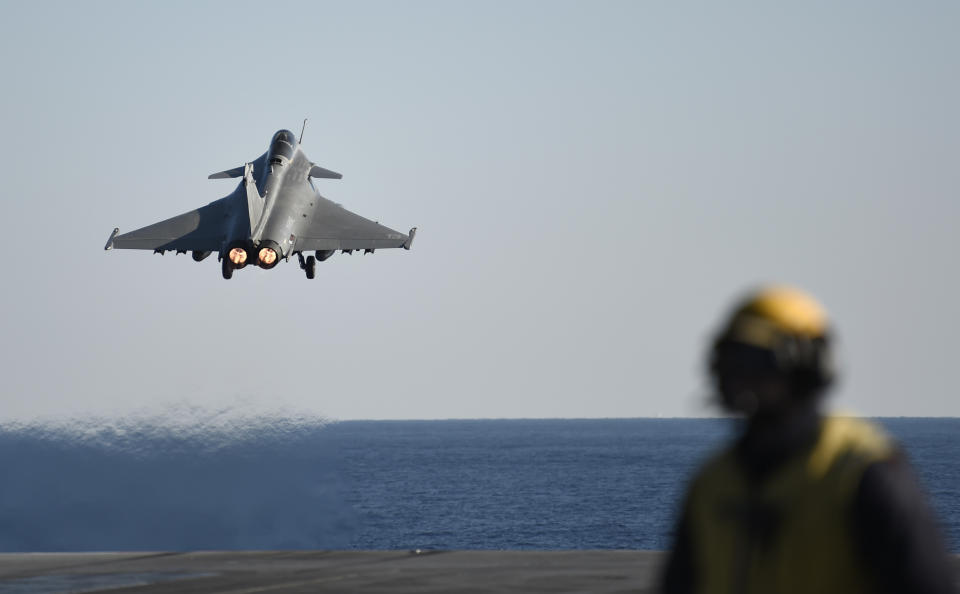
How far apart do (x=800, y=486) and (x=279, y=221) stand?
152ft

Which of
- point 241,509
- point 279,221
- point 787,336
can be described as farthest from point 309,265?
point 241,509

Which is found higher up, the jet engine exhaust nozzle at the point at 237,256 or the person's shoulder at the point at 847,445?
the jet engine exhaust nozzle at the point at 237,256

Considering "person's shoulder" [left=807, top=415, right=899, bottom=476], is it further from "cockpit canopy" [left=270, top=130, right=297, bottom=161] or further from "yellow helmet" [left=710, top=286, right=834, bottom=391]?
"cockpit canopy" [left=270, top=130, right=297, bottom=161]

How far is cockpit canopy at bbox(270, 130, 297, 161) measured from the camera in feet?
185

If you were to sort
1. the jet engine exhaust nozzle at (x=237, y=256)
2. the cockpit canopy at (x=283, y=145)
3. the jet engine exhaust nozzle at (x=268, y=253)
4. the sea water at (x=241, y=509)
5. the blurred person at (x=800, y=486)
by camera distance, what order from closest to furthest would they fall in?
the blurred person at (x=800, y=486)
the jet engine exhaust nozzle at (x=237, y=256)
the jet engine exhaust nozzle at (x=268, y=253)
the cockpit canopy at (x=283, y=145)
the sea water at (x=241, y=509)

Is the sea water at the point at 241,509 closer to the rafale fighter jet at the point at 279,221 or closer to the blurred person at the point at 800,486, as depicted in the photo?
the rafale fighter jet at the point at 279,221

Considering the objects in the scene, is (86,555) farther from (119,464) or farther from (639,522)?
(639,522)

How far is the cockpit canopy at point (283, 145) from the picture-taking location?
185 feet

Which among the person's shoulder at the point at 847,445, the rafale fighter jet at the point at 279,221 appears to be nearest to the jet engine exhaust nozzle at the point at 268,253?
the rafale fighter jet at the point at 279,221

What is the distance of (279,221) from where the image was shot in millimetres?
49469

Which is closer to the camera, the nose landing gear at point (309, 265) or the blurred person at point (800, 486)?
the blurred person at point (800, 486)

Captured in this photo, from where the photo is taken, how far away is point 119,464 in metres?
99.3

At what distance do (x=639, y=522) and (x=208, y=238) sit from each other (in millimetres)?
73339

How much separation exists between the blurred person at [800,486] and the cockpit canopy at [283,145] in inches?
2070
